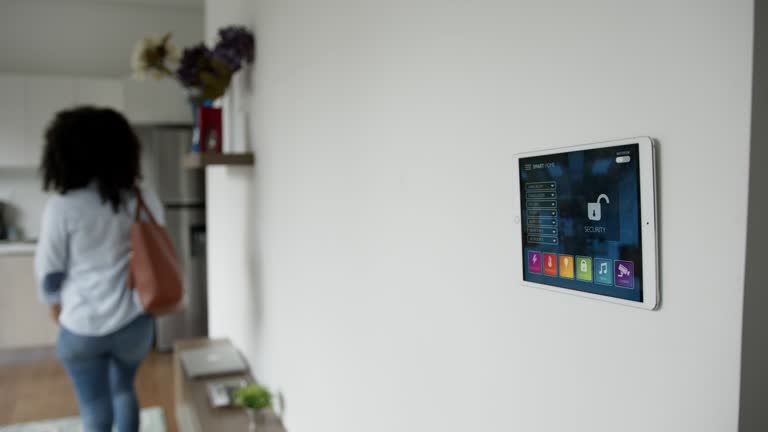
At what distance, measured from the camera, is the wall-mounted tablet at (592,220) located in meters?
0.63

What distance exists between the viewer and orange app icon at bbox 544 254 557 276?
76 centimetres

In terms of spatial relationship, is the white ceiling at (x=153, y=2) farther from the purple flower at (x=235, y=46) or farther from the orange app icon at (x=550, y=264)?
the orange app icon at (x=550, y=264)

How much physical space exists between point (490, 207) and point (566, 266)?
0.17m

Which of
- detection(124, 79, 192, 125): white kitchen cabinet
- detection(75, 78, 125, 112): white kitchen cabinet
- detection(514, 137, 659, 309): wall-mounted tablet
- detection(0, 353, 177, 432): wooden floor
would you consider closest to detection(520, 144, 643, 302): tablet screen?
detection(514, 137, 659, 309): wall-mounted tablet

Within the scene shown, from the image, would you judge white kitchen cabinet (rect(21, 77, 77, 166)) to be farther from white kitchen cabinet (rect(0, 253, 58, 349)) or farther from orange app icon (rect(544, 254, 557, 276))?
orange app icon (rect(544, 254, 557, 276))

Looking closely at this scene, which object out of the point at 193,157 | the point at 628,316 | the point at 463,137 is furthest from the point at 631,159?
the point at 193,157

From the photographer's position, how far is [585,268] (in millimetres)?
712

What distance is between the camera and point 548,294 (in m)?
0.78

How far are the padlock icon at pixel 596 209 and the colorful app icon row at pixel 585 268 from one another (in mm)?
46

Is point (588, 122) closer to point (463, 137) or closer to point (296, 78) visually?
point (463, 137)

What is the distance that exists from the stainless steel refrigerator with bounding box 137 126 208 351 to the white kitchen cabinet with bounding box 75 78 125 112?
44 cm

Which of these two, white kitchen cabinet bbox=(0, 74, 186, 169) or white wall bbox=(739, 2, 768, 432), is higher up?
white kitchen cabinet bbox=(0, 74, 186, 169)

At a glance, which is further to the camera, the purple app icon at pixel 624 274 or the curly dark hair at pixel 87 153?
the curly dark hair at pixel 87 153

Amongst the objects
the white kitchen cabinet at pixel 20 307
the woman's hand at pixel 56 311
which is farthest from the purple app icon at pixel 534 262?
the white kitchen cabinet at pixel 20 307
